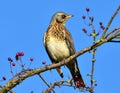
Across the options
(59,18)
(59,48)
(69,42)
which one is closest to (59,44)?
(59,48)

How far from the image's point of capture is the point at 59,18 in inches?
366

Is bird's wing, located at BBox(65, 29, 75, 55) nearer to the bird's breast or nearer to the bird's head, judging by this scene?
the bird's breast

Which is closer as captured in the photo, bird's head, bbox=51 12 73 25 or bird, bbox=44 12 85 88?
bird, bbox=44 12 85 88

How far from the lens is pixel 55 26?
351 inches

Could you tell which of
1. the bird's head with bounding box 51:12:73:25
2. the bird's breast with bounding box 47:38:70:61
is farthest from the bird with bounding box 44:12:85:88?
the bird's head with bounding box 51:12:73:25

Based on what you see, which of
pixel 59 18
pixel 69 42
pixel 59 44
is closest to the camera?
pixel 59 44

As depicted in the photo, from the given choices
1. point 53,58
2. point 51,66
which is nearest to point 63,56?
point 53,58

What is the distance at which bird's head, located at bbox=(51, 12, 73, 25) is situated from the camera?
9172 mm

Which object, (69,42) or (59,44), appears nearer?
(59,44)

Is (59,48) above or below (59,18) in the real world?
below

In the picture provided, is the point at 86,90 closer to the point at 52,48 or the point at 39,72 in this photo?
the point at 39,72

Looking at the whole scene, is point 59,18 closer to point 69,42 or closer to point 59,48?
point 69,42

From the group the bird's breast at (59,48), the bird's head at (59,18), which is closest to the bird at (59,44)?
the bird's breast at (59,48)

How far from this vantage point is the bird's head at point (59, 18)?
361 inches
